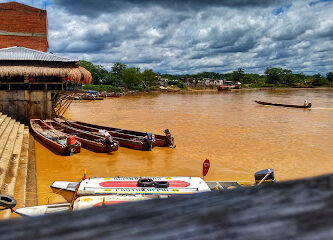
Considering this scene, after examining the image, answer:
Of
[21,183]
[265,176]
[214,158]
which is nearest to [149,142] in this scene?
[214,158]

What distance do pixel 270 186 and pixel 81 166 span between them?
11651 millimetres

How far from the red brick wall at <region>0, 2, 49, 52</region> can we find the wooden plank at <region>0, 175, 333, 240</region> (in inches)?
1131

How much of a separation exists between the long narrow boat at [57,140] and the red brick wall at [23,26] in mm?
10993

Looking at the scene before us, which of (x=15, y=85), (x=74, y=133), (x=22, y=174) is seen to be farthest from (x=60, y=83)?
(x=22, y=174)

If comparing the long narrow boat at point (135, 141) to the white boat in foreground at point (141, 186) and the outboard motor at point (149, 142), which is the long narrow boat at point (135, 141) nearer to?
the outboard motor at point (149, 142)

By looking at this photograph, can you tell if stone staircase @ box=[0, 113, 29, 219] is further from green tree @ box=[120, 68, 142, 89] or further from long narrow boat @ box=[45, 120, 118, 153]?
green tree @ box=[120, 68, 142, 89]

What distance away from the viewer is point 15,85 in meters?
19.5

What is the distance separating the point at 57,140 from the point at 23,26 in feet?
56.2

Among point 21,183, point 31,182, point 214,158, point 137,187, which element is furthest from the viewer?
point 214,158

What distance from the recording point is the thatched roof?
18.0 meters

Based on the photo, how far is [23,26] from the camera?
25891mm

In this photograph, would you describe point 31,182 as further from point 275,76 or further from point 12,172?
point 275,76

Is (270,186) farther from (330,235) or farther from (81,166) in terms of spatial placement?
(81,166)

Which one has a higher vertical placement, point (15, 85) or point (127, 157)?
point (15, 85)
